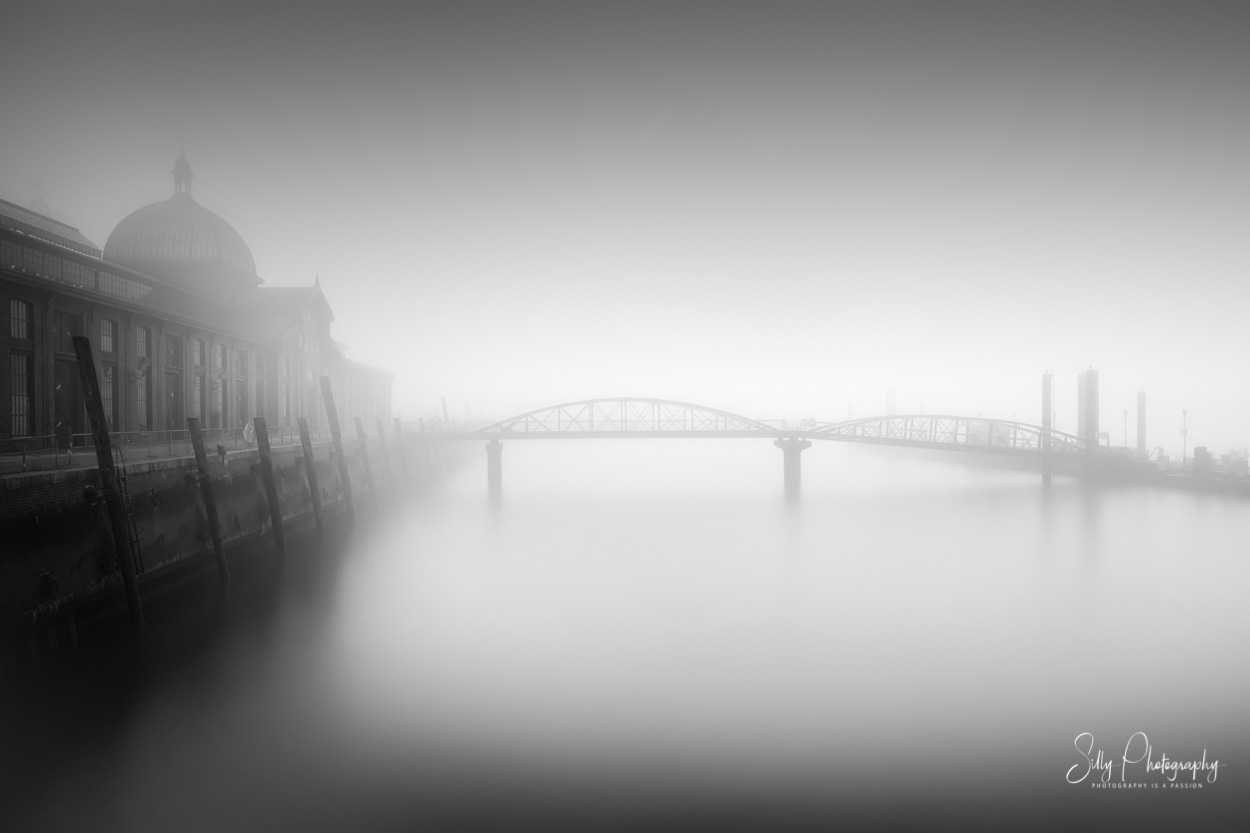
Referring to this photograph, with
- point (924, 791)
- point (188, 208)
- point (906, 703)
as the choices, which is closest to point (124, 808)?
point (924, 791)

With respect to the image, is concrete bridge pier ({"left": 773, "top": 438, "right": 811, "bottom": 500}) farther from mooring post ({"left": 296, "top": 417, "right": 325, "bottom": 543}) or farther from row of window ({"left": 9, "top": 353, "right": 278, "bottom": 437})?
mooring post ({"left": 296, "top": 417, "right": 325, "bottom": 543})

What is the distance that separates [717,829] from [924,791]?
2.72m

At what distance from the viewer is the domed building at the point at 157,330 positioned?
17828 mm

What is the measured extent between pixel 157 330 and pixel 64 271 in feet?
9.45

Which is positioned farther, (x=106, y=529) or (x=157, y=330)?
(x=157, y=330)

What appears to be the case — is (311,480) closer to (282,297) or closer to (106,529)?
(106,529)

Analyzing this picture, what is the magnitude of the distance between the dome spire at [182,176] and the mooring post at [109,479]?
33798 mm

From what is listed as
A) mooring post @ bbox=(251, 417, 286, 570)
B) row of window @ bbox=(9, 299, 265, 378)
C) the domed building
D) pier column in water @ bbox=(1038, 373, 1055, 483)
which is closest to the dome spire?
the domed building

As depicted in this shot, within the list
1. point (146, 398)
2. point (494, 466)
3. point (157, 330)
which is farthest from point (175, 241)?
point (494, 466)

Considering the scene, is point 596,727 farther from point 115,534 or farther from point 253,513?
point 253,513

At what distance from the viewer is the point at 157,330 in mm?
23734

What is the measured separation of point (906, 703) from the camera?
37.7 ft

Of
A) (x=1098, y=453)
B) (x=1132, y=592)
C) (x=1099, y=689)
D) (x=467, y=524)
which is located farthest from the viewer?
(x=1098, y=453)

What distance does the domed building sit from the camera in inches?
702
